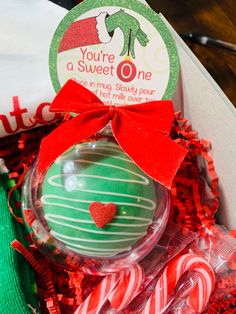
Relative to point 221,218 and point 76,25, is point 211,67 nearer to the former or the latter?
point 221,218

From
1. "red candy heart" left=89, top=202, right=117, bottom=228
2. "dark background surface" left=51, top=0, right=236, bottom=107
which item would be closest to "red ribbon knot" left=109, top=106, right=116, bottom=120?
"red candy heart" left=89, top=202, right=117, bottom=228

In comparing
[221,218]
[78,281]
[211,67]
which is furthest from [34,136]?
[211,67]

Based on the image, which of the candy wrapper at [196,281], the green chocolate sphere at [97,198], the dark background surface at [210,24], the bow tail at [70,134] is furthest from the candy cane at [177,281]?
the dark background surface at [210,24]

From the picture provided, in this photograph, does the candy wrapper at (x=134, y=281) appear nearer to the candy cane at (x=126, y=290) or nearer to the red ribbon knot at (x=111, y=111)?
the candy cane at (x=126, y=290)

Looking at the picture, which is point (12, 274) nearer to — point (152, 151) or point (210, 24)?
point (152, 151)

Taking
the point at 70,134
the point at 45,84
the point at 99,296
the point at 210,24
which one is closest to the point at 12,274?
the point at 99,296
